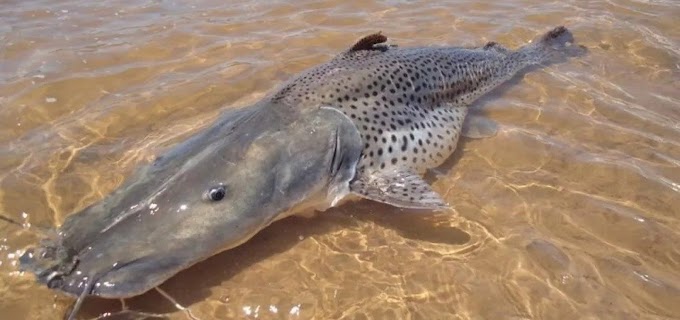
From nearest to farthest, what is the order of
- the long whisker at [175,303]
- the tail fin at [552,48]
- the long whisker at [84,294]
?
the long whisker at [84,294] < the long whisker at [175,303] < the tail fin at [552,48]

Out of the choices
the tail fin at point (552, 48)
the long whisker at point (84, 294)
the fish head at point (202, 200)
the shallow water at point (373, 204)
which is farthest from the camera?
the tail fin at point (552, 48)

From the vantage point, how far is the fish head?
9.83 feet

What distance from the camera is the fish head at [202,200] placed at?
3.00m

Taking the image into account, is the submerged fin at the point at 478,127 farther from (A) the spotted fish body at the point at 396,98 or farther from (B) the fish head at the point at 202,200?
(B) the fish head at the point at 202,200

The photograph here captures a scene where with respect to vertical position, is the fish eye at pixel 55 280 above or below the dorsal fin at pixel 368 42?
below

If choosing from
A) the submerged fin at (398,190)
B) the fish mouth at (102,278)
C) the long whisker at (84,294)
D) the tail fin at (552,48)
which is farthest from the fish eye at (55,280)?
the tail fin at (552,48)

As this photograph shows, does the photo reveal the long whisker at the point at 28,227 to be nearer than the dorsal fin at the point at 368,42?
Yes

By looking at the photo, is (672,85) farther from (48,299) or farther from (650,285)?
(48,299)

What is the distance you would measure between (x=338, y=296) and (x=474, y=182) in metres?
1.55

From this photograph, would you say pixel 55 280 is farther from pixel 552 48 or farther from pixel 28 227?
pixel 552 48

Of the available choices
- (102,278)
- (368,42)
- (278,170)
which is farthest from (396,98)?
(102,278)

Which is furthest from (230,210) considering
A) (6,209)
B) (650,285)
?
(650,285)

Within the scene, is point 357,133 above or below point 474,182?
above

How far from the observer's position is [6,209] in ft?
12.9
